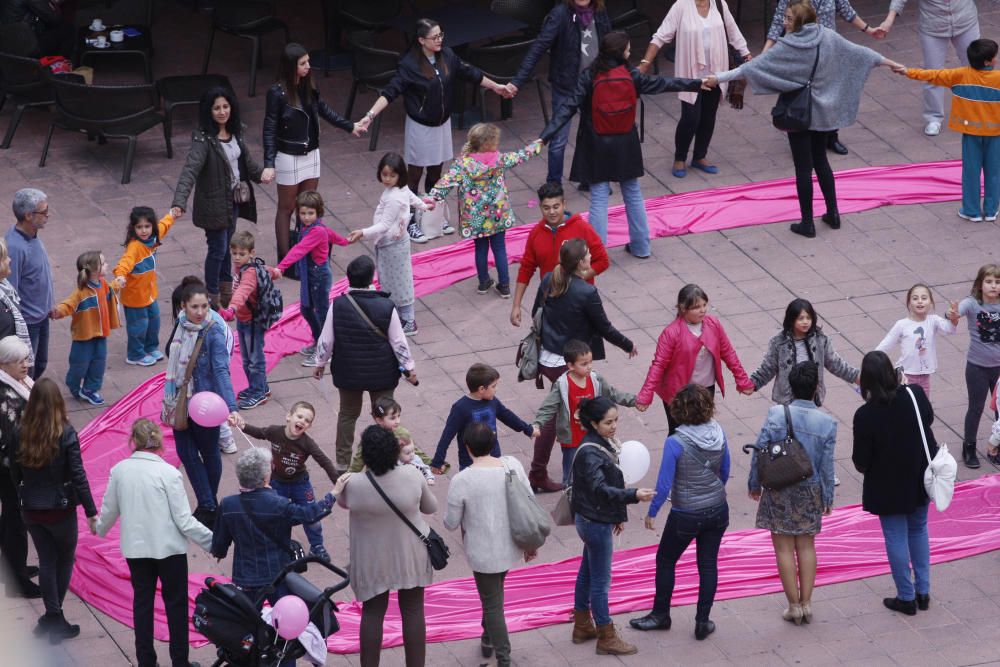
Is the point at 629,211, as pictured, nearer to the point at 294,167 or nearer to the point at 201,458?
the point at 294,167

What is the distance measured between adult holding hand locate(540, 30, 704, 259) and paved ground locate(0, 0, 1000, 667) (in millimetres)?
514

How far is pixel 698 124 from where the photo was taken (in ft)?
50.3

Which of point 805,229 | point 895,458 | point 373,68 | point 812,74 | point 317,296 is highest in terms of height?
point 812,74

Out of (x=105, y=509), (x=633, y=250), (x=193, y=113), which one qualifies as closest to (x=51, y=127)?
(x=193, y=113)

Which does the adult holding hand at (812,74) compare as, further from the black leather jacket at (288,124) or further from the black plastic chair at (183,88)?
the black plastic chair at (183,88)

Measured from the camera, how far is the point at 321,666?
29.6ft

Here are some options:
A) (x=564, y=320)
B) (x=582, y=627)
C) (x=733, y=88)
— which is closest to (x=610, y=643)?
(x=582, y=627)

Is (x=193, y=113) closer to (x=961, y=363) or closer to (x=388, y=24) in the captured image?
(x=388, y=24)

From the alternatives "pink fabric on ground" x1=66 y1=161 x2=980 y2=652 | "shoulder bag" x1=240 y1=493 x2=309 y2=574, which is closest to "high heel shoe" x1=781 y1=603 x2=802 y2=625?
"pink fabric on ground" x1=66 y1=161 x2=980 y2=652

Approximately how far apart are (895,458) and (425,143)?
19.2 feet

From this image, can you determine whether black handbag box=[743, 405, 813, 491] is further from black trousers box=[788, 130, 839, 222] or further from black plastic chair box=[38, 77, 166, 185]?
black plastic chair box=[38, 77, 166, 185]

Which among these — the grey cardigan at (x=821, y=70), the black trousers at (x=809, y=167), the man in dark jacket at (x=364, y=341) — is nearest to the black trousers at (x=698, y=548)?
the man in dark jacket at (x=364, y=341)

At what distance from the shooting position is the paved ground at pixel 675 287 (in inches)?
389

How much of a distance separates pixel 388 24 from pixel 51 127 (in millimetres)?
3242
